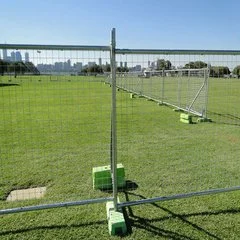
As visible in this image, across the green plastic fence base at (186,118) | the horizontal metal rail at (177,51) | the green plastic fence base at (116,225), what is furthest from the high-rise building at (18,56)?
the green plastic fence base at (186,118)

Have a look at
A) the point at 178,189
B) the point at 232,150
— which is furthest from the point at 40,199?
the point at 232,150

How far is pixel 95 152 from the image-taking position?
21.5 feet

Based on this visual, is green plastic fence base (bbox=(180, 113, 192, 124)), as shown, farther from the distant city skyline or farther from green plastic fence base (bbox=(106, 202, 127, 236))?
the distant city skyline

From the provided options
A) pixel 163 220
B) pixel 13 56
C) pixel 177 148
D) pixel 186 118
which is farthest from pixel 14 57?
pixel 186 118

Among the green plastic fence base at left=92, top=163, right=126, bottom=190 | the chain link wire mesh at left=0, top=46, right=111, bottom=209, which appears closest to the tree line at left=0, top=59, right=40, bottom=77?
the chain link wire mesh at left=0, top=46, right=111, bottom=209

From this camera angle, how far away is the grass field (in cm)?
347

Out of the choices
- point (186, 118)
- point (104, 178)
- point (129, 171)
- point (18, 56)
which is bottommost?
point (129, 171)

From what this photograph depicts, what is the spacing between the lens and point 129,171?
208 inches

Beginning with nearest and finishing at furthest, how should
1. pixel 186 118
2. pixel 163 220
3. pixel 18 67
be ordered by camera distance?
pixel 163 220
pixel 18 67
pixel 186 118

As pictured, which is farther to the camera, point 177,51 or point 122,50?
point 177,51

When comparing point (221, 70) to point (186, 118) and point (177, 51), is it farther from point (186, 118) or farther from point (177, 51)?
point (186, 118)

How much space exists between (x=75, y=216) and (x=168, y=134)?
5.12 metres

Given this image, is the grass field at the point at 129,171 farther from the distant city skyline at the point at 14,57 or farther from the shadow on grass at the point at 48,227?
the distant city skyline at the point at 14,57

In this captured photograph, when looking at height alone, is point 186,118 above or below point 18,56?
below
